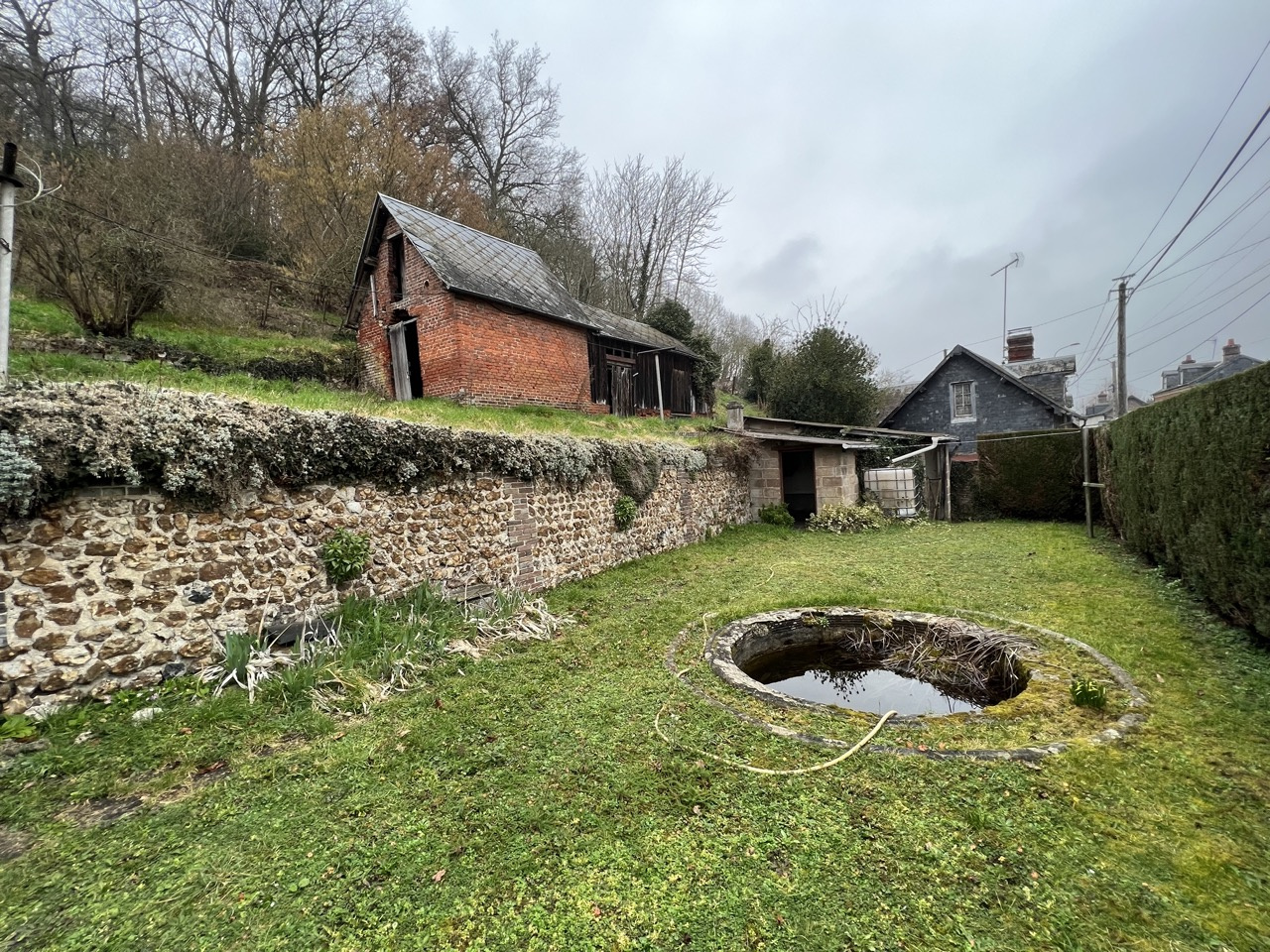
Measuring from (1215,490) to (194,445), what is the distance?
347 inches

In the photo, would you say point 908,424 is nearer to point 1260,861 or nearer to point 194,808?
point 1260,861

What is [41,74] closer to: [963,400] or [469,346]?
[469,346]

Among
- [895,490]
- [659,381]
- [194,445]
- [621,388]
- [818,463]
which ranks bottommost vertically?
[895,490]

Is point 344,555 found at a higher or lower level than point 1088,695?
higher

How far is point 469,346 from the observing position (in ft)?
38.0

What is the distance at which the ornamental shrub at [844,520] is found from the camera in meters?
12.7

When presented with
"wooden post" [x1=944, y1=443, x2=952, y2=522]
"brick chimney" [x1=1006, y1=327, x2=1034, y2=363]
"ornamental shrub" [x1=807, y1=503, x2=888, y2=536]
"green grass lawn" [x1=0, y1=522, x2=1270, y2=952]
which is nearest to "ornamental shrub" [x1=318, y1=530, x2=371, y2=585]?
"green grass lawn" [x1=0, y1=522, x2=1270, y2=952]

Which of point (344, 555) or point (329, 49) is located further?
point (329, 49)

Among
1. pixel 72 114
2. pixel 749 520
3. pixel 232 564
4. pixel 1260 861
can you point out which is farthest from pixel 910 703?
pixel 72 114

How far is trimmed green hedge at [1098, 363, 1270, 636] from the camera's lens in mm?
4039

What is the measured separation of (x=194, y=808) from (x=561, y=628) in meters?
3.41

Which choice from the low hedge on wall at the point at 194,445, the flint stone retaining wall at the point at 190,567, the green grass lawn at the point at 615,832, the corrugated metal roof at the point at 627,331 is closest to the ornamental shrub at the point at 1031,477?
the corrugated metal roof at the point at 627,331

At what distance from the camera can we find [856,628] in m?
5.33

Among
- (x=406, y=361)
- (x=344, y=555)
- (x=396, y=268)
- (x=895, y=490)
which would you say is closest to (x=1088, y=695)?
(x=344, y=555)
